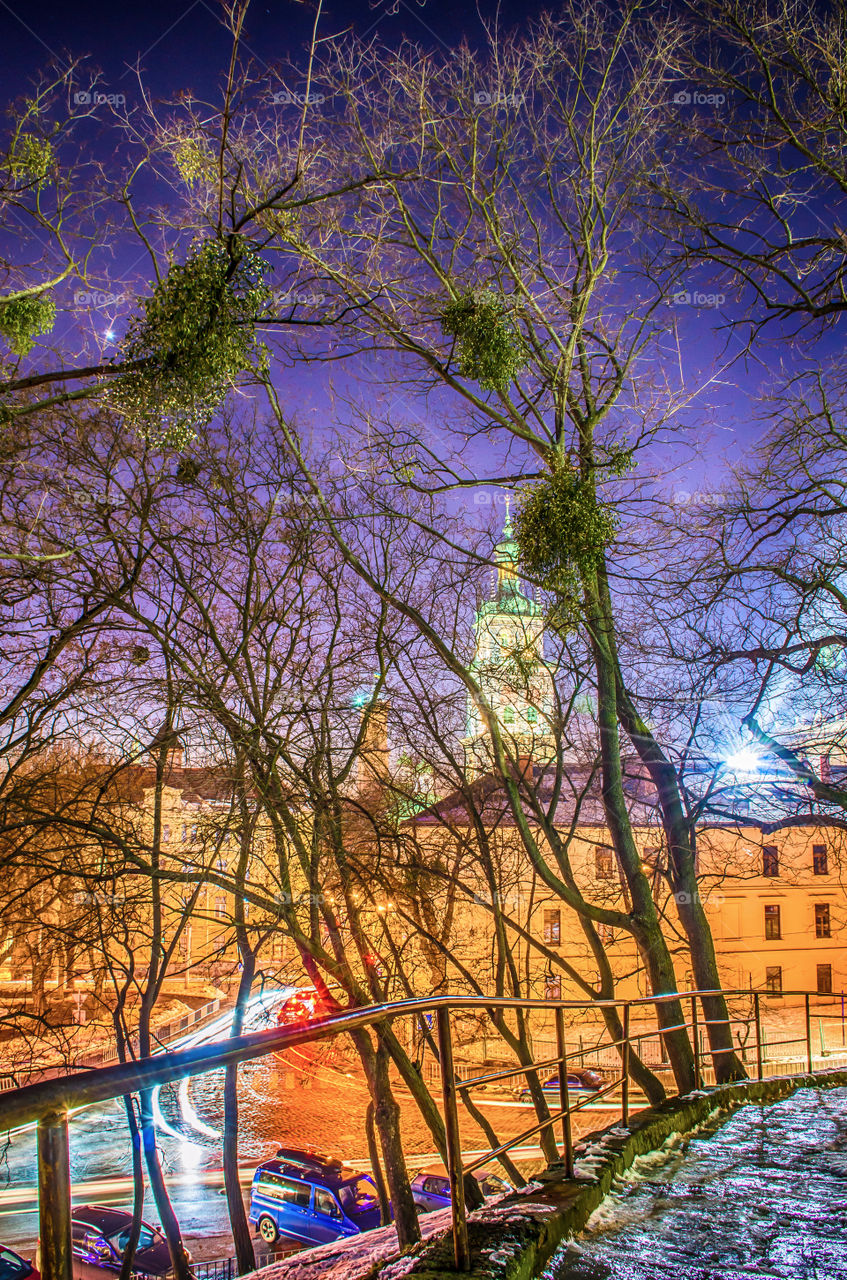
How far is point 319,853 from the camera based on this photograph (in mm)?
8930

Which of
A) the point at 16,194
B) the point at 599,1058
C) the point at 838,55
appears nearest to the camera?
the point at 16,194

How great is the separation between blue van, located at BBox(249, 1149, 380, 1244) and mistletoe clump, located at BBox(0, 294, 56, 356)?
14162 mm

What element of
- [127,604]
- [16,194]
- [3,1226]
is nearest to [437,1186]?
[3,1226]

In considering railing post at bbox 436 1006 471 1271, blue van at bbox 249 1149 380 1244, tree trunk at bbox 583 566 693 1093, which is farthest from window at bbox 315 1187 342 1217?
railing post at bbox 436 1006 471 1271

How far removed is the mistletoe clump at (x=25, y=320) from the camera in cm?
521

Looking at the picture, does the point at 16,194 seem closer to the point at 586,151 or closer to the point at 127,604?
the point at 127,604

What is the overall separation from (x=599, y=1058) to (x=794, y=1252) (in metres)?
25.8

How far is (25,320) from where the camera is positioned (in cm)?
533

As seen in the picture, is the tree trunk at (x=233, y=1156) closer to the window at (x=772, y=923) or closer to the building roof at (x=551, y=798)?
the building roof at (x=551, y=798)

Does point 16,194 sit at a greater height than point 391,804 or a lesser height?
greater

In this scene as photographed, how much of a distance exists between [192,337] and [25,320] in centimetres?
173

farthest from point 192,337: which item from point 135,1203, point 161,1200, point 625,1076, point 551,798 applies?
point 161,1200

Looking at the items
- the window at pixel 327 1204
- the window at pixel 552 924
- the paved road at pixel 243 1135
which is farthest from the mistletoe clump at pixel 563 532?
the window at pixel 552 924

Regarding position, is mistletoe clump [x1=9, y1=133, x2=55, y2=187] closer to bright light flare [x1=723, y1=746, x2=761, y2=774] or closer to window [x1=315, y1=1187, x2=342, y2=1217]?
bright light flare [x1=723, y1=746, x2=761, y2=774]
